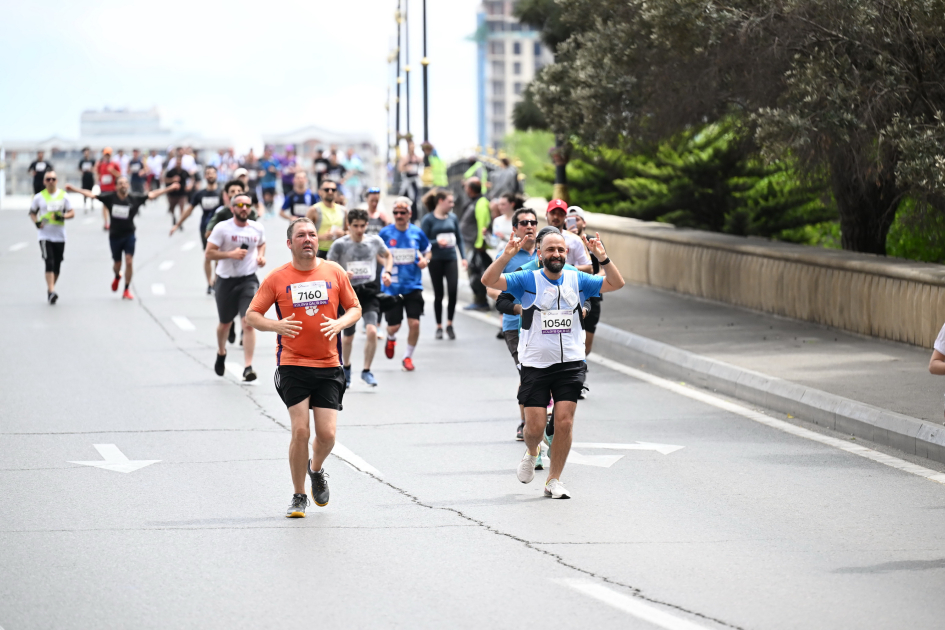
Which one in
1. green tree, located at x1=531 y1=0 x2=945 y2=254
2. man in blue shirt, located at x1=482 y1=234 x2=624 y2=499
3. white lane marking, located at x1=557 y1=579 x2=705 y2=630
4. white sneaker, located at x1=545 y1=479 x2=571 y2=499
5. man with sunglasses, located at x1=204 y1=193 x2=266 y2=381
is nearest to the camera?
white lane marking, located at x1=557 y1=579 x2=705 y2=630

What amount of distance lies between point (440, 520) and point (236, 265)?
275 inches

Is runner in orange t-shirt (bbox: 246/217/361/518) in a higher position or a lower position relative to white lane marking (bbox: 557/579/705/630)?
higher

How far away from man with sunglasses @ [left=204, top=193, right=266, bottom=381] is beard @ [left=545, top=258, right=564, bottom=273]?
6.02 metres

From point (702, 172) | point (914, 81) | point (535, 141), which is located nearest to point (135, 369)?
point (914, 81)

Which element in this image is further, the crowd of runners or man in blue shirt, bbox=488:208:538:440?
man in blue shirt, bbox=488:208:538:440

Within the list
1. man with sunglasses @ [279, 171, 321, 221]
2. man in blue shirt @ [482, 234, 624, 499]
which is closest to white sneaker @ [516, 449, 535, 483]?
man in blue shirt @ [482, 234, 624, 499]

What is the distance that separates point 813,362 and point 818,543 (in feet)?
22.7

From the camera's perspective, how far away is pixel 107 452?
10711mm

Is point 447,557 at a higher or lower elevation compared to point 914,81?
lower

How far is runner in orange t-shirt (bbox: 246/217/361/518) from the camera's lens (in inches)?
340

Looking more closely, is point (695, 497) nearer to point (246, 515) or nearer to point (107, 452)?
point (246, 515)

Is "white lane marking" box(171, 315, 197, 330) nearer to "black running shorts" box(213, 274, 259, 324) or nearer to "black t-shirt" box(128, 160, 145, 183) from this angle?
"black running shorts" box(213, 274, 259, 324)

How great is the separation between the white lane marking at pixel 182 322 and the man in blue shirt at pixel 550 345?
1092 centimetres

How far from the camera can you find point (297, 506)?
8.47 m
